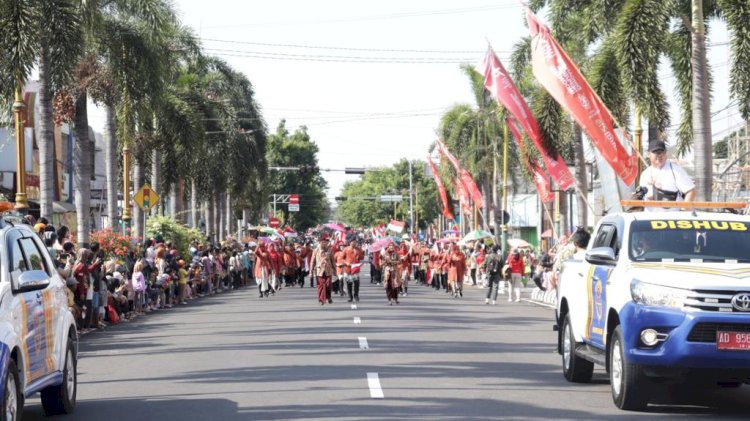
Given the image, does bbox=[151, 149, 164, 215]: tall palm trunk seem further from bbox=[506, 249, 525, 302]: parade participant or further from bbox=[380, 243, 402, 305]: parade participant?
bbox=[380, 243, 402, 305]: parade participant

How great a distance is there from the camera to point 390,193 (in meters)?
162

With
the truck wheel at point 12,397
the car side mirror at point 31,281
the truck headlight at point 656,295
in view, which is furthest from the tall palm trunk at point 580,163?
the truck wheel at point 12,397

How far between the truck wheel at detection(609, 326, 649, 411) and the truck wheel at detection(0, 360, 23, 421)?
5.05 m

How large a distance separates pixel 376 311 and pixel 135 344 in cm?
933

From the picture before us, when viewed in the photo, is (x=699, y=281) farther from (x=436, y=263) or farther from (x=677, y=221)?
(x=436, y=263)

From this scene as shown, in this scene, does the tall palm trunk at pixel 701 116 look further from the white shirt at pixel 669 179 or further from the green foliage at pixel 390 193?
the green foliage at pixel 390 193

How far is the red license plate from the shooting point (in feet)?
34.5

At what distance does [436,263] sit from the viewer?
49250 millimetres

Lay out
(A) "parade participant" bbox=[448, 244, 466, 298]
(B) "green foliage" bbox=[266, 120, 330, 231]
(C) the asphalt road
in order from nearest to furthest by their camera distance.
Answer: (C) the asphalt road < (A) "parade participant" bbox=[448, 244, 466, 298] < (B) "green foliage" bbox=[266, 120, 330, 231]

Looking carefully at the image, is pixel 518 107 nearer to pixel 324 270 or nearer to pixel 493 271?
pixel 493 271

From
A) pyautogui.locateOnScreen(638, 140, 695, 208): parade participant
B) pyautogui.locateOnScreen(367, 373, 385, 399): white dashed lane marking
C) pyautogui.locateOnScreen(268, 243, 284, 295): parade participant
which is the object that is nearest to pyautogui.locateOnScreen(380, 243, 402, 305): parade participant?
pyautogui.locateOnScreen(268, 243, 284, 295): parade participant

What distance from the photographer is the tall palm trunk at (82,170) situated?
32219 mm

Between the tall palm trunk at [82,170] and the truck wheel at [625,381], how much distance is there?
22331 mm

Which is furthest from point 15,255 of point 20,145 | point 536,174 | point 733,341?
point 536,174
